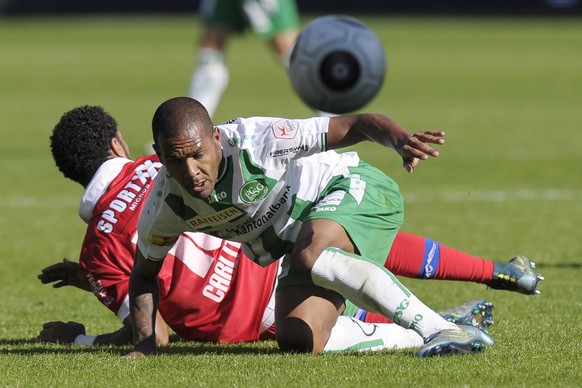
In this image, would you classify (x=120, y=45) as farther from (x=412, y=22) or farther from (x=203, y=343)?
(x=203, y=343)

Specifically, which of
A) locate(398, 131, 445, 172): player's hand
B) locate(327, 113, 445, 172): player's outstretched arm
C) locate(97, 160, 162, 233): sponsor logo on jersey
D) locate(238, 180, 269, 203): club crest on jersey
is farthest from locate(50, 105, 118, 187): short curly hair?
locate(398, 131, 445, 172): player's hand

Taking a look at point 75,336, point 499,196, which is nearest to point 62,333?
point 75,336

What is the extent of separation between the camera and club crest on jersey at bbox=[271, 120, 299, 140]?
17.0 ft

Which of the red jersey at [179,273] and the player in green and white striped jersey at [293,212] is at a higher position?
→ the player in green and white striped jersey at [293,212]

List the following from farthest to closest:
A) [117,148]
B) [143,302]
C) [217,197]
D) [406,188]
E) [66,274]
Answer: [406,188] → [117,148] → [66,274] → [143,302] → [217,197]

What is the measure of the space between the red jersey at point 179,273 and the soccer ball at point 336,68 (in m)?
3.88

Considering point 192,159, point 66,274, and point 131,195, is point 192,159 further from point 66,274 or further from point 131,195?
point 66,274

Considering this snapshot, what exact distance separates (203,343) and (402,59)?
75.1ft

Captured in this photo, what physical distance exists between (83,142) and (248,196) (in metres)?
1.19

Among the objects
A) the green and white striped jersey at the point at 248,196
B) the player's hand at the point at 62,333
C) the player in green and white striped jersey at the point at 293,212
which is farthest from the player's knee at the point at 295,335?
the player's hand at the point at 62,333

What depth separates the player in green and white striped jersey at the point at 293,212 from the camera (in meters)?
4.89

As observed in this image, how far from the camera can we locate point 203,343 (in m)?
5.78

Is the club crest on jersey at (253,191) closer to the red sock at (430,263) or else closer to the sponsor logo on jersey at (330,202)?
the sponsor logo on jersey at (330,202)

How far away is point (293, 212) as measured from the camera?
5.40 m
